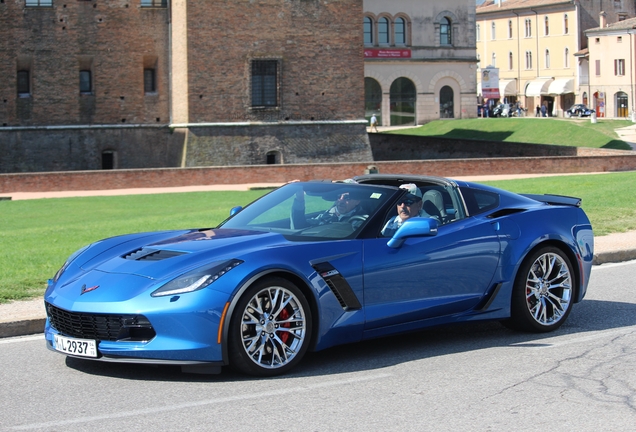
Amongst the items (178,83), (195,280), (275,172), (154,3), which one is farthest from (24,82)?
(195,280)

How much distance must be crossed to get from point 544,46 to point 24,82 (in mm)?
68296

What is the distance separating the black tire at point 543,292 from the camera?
330 inches

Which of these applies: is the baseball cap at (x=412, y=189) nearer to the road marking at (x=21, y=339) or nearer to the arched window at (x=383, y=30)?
the road marking at (x=21, y=339)

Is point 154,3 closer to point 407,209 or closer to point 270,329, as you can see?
point 407,209

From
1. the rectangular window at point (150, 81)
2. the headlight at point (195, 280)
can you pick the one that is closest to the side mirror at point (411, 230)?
the headlight at point (195, 280)

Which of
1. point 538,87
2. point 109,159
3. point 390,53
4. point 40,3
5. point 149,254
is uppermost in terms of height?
point 390,53

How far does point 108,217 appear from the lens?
24.9 metres

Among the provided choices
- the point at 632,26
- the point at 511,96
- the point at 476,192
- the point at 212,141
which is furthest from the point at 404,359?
the point at 511,96

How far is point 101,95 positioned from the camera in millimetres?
47344

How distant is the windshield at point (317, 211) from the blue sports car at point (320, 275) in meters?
0.01

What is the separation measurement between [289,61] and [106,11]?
Result: 30.1 ft

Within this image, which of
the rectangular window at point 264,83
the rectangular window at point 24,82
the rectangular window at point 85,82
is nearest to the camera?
the rectangular window at point 264,83

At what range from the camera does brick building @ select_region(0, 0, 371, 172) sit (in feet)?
147

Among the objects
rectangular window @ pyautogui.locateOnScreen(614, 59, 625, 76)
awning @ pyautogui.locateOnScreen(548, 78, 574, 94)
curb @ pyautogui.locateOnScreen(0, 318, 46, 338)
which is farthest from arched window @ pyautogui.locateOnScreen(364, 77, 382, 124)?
curb @ pyautogui.locateOnScreen(0, 318, 46, 338)
